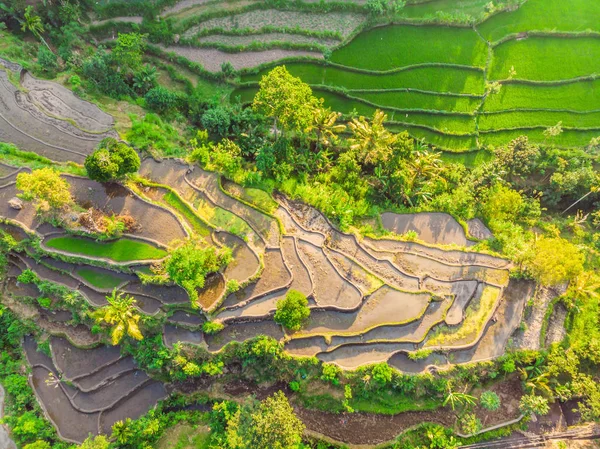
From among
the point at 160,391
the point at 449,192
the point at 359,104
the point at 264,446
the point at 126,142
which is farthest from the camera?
the point at 359,104

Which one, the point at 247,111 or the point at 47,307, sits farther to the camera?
the point at 247,111

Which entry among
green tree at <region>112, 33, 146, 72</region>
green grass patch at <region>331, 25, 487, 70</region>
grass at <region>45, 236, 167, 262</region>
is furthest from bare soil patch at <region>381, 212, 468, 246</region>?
green tree at <region>112, 33, 146, 72</region>

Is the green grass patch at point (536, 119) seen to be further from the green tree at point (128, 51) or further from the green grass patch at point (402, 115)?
the green tree at point (128, 51)

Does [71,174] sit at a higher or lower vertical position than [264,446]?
higher

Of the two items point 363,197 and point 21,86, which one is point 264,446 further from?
point 21,86

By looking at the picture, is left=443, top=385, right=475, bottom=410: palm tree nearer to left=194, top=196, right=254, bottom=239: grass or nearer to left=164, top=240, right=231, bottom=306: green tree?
left=194, top=196, right=254, bottom=239: grass

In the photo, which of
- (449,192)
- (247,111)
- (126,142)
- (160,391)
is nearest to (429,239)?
(449,192)
